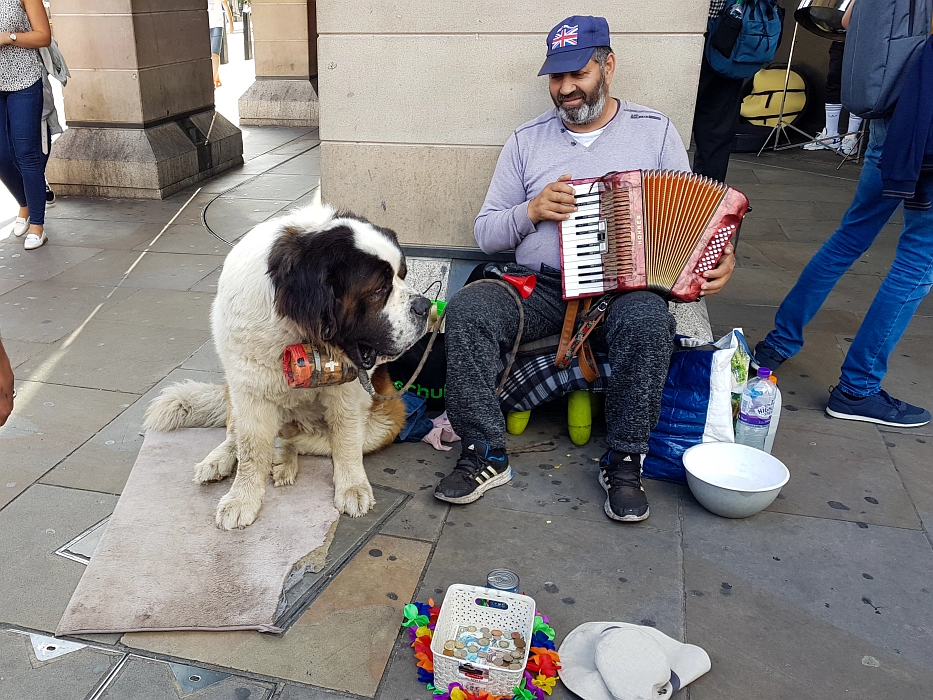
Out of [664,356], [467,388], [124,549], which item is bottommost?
[124,549]

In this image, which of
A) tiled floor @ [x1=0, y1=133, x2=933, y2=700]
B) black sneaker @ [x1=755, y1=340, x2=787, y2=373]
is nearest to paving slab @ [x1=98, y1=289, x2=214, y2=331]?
tiled floor @ [x1=0, y1=133, x2=933, y2=700]

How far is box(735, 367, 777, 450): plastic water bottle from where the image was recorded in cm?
318

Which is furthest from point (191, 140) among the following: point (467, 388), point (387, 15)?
point (467, 388)

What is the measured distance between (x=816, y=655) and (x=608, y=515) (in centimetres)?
88

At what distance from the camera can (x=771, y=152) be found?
34.3 feet

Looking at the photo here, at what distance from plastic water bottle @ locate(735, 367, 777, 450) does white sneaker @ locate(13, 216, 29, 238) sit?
586cm

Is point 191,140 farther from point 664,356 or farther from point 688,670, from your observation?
point 688,670

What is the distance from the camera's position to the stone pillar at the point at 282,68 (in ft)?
38.7

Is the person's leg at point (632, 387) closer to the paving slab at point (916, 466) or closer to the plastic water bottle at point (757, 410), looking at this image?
the plastic water bottle at point (757, 410)

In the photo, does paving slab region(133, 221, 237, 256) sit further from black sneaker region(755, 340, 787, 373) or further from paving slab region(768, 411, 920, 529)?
paving slab region(768, 411, 920, 529)

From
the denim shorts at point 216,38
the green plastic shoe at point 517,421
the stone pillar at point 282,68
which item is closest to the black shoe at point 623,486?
the green plastic shoe at point 517,421

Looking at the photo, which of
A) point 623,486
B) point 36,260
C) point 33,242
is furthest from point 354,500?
point 33,242

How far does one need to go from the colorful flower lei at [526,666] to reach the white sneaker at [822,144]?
9813mm

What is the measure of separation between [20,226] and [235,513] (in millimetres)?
4748
